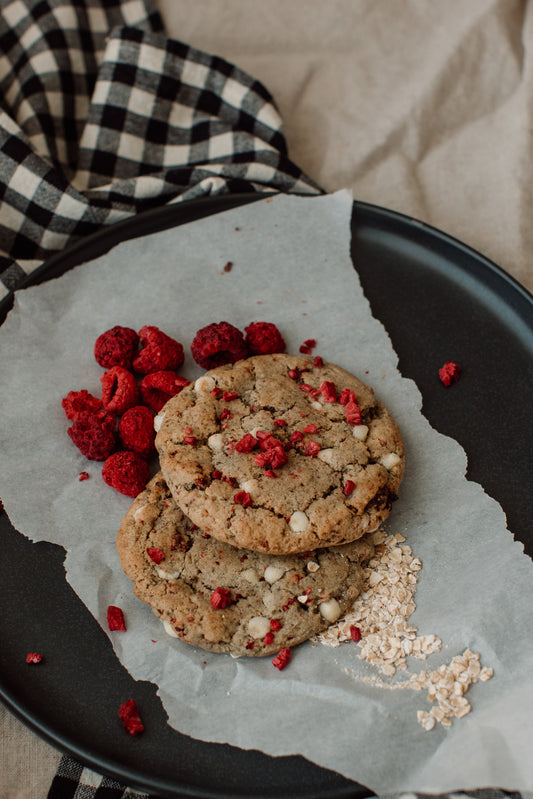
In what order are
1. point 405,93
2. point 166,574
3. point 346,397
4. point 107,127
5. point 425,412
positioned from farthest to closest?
point 405,93
point 107,127
point 425,412
point 346,397
point 166,574

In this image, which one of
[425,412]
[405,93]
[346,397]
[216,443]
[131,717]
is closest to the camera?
[131,717]

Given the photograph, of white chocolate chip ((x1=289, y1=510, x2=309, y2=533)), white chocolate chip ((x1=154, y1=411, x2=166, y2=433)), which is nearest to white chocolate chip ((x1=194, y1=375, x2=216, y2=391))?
white chocolate chip ((x1=154, y1=411, x2=166, y2=433))

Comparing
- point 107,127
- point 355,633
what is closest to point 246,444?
point 355,633

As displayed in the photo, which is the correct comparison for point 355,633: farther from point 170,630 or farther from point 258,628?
point 170,630

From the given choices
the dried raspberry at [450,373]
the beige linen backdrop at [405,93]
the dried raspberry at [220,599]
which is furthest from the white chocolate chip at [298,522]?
the beige linen backdrop at [405,93]

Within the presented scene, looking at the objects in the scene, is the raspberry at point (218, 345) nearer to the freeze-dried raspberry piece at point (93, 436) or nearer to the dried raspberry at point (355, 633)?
the freeze-dried raspberry piece at point (93, 436)

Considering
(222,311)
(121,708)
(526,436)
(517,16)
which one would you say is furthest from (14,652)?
(517,16)
